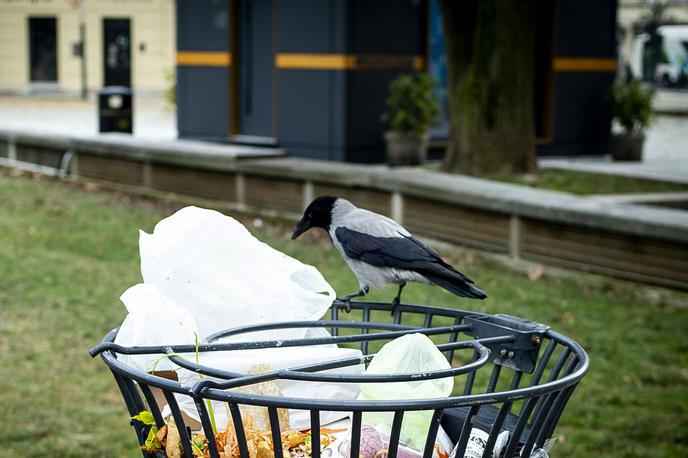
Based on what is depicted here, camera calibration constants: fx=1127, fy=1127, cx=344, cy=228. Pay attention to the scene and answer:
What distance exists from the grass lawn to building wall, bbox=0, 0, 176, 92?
32470mm

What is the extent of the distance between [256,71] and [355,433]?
53.9ft

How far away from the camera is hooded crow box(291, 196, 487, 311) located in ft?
9.35

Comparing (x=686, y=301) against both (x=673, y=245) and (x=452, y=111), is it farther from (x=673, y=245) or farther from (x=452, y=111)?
(x=452, y=111)

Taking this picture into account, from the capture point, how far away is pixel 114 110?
18906 millimetres

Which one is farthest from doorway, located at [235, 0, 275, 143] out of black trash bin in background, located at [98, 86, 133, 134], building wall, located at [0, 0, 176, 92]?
building wall, located at [0, 0, 176, 92]

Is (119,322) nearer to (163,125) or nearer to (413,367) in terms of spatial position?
(413,367)

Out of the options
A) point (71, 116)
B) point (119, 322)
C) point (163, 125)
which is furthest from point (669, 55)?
point (119, 322)

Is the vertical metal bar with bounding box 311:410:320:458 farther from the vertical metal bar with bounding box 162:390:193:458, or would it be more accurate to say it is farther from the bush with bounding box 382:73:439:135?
the bush with bounding box 382:73:439:135

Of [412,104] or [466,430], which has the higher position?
[412,104]

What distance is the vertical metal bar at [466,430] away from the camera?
6.38 ft

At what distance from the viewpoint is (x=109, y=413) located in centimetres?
585

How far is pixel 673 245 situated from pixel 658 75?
4930 centimetres

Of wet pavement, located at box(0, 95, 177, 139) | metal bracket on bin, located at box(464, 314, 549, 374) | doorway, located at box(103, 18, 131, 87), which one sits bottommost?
wet pavement, located at box(0, 95, 177, 139)

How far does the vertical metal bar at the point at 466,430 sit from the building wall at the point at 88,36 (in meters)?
42.8
